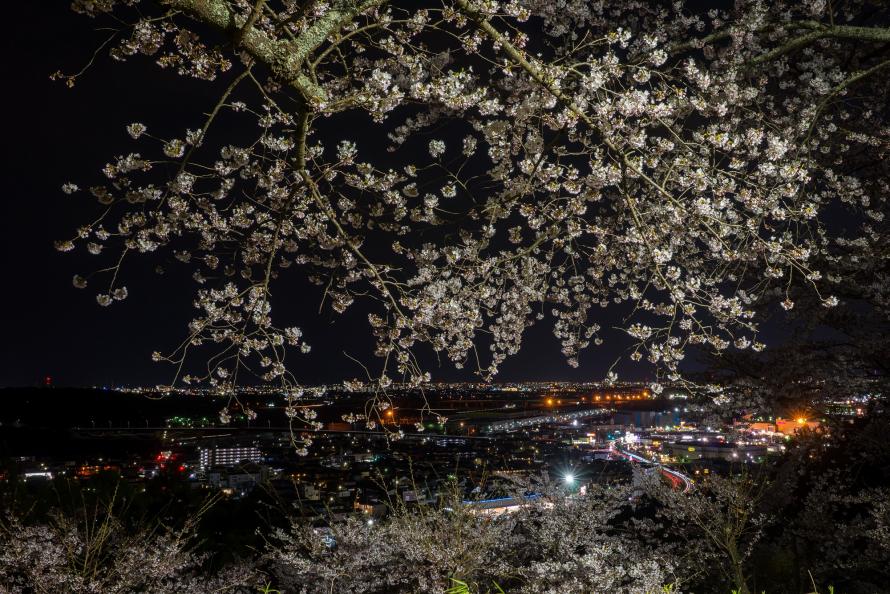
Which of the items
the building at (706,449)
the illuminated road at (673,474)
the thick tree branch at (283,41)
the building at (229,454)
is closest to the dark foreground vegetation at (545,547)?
A: the illuminated road at (673,474)

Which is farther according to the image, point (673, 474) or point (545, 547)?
point (673, 474)

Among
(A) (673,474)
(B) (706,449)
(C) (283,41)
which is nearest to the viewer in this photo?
(C) (283,41)

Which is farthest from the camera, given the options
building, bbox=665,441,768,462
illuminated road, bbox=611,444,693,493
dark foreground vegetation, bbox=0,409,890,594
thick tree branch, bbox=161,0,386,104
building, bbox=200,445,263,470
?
building, bbox=200,445,263,470

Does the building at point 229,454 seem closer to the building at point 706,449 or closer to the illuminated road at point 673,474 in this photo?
the illuminated road at point 673,474

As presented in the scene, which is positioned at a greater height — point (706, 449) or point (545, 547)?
point (545, 547)

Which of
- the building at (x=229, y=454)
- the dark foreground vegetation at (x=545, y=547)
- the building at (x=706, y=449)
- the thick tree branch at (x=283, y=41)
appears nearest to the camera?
the thick tree branch at (x=283, y=41)

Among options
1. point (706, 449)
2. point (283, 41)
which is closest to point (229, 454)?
point (706, 449)

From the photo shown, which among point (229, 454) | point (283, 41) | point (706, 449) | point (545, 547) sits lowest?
point (706, 449)

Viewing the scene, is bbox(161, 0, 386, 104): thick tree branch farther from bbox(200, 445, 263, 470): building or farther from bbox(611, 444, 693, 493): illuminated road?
bbox(200, 445, 263, 470): building

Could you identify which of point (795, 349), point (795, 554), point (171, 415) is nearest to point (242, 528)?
point (795, 554)

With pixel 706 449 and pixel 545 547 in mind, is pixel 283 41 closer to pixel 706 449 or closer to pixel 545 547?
pixel 545 547

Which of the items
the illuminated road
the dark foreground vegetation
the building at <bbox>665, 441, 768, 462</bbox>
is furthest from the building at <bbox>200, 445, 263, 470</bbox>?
the dark foreground vegetation
